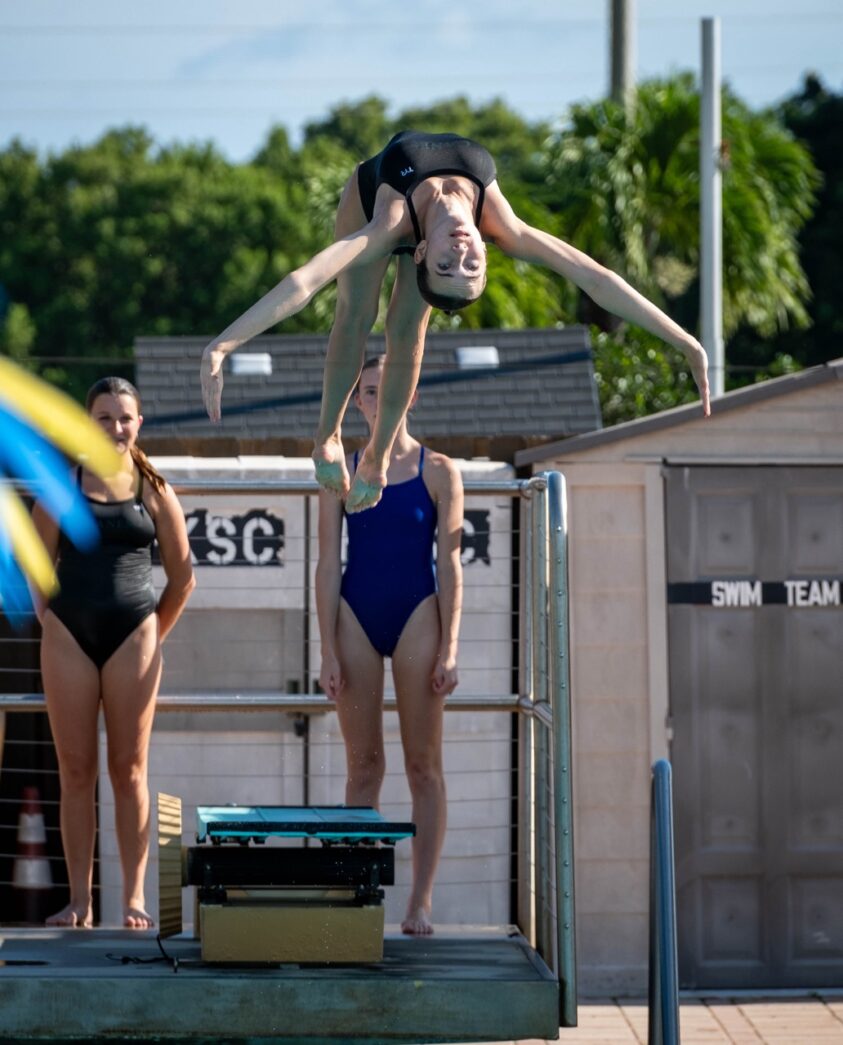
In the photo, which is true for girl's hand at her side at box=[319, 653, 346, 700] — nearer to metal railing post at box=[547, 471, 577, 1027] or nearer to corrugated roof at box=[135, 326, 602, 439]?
metal railing post at box=[547, 471, 577, 1027]

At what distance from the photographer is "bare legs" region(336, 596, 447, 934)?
14.6 ft

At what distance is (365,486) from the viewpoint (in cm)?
396

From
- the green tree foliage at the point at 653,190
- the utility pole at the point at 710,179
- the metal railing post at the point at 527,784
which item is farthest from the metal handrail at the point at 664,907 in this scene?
the green tree foliage at the point at 653,190

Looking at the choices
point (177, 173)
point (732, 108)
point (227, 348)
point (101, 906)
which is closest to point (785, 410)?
point (101, 906)

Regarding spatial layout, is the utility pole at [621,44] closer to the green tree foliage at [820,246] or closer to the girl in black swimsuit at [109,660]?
the green tree foliage at [820,246]

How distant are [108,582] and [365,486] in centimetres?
97

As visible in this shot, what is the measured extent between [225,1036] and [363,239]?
162 cm

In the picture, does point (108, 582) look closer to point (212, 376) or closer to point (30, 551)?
point (30, 551)

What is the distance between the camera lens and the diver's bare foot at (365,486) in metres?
3.94

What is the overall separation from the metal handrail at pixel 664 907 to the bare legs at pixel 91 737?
4.43ft

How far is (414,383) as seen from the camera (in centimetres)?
375

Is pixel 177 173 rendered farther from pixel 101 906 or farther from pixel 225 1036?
pixel 225 1036

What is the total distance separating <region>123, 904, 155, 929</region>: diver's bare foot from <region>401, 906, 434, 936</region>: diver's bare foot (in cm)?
65

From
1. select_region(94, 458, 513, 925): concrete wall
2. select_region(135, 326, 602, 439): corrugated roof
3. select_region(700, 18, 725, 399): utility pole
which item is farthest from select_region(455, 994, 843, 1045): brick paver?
select_region(700, 18, 725, 399): utility pole
